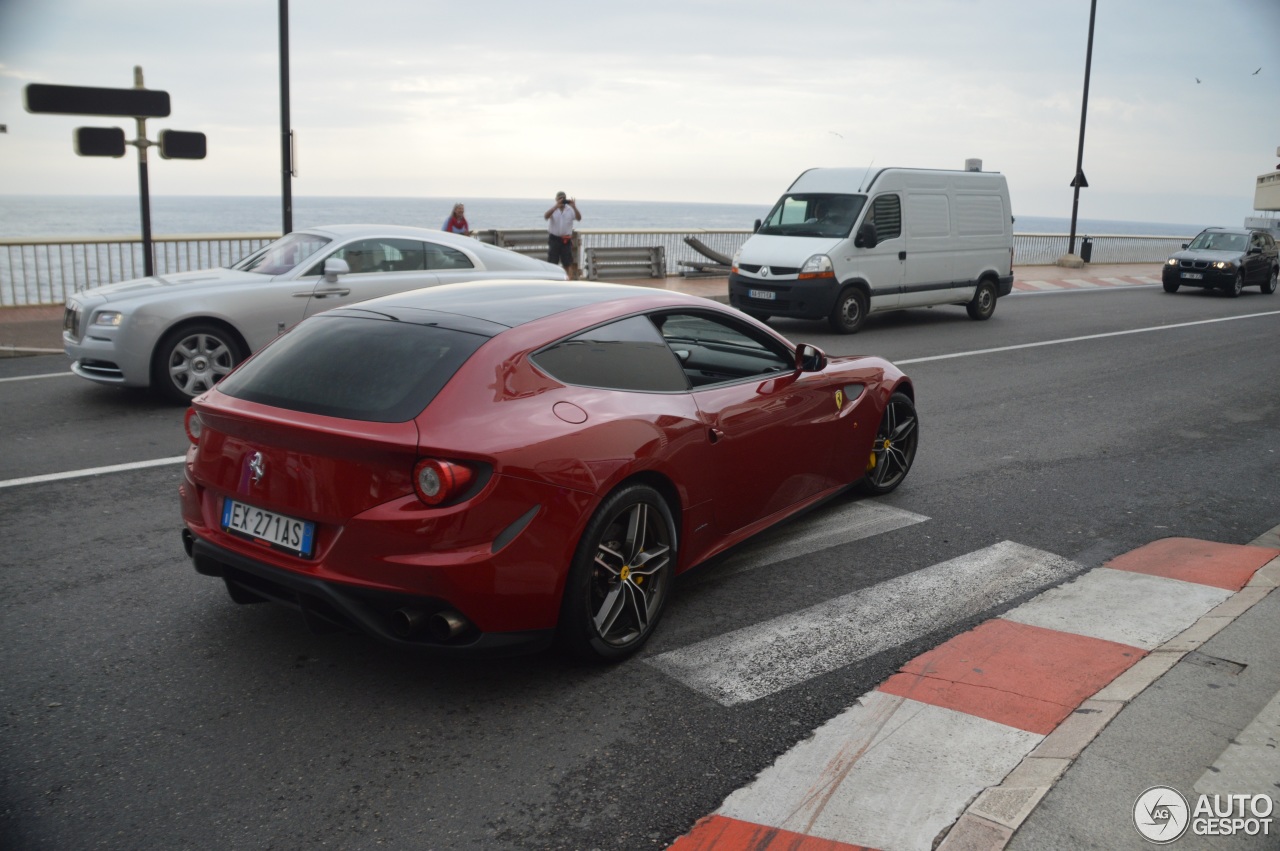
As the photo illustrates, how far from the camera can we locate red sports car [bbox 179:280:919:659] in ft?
12.1

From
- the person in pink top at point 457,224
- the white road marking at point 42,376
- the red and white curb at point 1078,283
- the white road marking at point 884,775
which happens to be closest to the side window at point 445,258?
the white road marking at point 42,376

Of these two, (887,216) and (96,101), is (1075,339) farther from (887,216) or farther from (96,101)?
(96,101)

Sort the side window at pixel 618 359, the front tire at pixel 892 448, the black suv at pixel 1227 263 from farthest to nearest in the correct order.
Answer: the black suv at pixel 1227 263 < the front tire at pixel 892 448 < the side window at pixel 618 359

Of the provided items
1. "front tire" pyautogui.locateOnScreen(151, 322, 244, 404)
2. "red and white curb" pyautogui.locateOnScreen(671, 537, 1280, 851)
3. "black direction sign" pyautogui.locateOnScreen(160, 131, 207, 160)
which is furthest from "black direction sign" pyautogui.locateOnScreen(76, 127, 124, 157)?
"red and white curb" pyautogui.locateOnScreen(671, 537, 1280, 851)

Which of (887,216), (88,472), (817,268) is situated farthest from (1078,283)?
(88,472)

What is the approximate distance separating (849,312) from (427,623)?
12.9 m

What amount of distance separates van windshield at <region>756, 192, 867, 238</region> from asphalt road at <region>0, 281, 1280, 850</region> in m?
8.17

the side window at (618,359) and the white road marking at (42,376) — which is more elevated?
the side window at (618,359)

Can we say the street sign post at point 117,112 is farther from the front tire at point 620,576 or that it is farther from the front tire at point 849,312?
the front tire at point 620,576

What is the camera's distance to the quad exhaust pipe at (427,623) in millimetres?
3660

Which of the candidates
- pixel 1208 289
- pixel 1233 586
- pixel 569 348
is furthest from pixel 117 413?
pixel 1208 289

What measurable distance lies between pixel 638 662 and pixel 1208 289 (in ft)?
85.1

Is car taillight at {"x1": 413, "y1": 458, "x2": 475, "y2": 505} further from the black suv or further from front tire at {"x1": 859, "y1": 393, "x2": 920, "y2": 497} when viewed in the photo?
the black suv

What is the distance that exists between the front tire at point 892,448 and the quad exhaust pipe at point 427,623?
344cm
